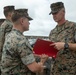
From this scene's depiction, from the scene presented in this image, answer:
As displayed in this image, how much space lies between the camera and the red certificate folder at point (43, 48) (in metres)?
4.58

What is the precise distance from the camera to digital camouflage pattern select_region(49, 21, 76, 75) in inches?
201

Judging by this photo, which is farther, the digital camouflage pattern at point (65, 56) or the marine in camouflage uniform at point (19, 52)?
the digital camouflage pattern at point (65, 56)

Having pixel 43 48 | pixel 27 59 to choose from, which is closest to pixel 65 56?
pixel 43 48

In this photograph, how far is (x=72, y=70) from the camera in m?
5.20

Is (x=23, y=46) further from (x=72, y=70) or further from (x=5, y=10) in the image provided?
(x=5, y=10)

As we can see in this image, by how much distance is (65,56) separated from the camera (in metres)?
5.17

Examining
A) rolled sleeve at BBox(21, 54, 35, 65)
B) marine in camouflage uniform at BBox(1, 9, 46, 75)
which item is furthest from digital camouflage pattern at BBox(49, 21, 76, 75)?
rolled sleeve at BBox(21, 54, 35, 65)

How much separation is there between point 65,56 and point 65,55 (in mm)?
18

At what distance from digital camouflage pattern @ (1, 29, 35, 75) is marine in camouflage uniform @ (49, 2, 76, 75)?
1013mm

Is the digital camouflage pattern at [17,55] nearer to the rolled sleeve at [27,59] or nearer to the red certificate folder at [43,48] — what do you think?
the rolled sleeve at [27,59]

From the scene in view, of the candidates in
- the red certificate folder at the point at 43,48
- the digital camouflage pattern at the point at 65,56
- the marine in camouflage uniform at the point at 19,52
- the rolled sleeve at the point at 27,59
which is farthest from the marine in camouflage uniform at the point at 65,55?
the rolled sleeve at the point at 27,59

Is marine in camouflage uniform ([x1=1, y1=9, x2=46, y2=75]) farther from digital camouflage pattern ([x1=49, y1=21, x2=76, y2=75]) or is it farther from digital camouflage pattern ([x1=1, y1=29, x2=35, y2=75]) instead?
digital camouflage pattern ([x1=49, y1=21, x2=76, y2=75])

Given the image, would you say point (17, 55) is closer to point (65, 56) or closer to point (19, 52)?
point (19, 52)

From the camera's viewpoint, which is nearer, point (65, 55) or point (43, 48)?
point (43, 48)
